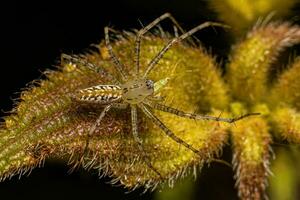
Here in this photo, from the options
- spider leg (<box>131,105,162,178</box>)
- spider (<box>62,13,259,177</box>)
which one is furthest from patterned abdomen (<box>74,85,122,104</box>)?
spider leg (<box>131,105,162,178</box>)

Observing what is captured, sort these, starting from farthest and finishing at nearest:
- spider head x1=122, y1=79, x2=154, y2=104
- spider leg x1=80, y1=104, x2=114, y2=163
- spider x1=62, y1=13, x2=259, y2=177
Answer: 1. spider head x1=122, y1=79, x2=154, y2=104
2. spider x1=62, y1=13, x2=259, y2=177
3. spider leg x1=80, y1=104, x2=114, y2=163

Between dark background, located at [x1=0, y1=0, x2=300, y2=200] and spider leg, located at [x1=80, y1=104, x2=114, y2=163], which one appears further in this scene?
dark background, located at [x1=0, y1=0, x2=300, y2=200]

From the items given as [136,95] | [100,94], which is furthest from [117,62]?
[136,95]

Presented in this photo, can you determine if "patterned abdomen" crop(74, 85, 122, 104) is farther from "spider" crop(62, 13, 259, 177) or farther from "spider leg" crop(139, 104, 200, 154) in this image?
"spider leg" crop(139, 104, 200, 154)

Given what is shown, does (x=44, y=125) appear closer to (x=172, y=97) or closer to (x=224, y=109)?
(x=172, y=97)

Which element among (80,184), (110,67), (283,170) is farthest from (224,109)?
(80,184)

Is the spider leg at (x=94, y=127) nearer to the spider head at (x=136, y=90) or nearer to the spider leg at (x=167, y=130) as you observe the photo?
the spider leg at (x=167, y=130)

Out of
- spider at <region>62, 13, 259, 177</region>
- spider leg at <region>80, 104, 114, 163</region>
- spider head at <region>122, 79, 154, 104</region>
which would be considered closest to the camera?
spider leg at <region>80, 104, 114, 163</region>

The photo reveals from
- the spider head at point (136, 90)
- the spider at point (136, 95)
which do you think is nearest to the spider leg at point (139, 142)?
the spider at point (136, 95)

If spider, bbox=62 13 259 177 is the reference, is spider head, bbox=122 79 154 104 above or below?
above
